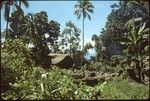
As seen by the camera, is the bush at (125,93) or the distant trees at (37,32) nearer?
the bush at (125,93)

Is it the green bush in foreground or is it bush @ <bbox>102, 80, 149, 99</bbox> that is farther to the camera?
bush @ <bbox>102, 80, 149, 99</bbox>

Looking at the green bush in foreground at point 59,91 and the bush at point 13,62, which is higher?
the bush at point 13,62

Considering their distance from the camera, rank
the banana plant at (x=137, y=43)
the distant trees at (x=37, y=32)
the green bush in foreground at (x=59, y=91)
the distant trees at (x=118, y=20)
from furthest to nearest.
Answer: the distant trees at (x=118, y=20) < the distant trees at (x=37, y=32) < the banana plant at (x=137, y=43) < the green bush in foreground at (x=59, y=91)

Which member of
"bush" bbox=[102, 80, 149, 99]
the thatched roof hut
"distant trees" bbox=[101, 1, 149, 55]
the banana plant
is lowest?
"bush" bbox=[102, 80, 149, 99]

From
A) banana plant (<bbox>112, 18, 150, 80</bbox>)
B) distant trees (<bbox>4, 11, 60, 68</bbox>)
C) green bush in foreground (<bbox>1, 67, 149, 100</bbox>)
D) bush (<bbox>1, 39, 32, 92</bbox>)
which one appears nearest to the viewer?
green bush in foreground (<bbox>1, 67, 149, 100</bbox>)

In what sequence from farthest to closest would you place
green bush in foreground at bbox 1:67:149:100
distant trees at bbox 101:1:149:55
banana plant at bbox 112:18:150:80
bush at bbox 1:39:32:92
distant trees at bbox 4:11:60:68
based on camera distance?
1. distant trees at bbox 101:1:149:55
2. distant trees at bbox 4:11:60:68
3. banana plant at bbox 112:18:150:80
4. bush at bbox 1:39:32:92
5. green bush in foreground at bbox 1:67:149:100

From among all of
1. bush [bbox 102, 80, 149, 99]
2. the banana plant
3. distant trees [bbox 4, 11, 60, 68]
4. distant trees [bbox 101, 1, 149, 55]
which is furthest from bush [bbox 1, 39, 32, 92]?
distant trees [bbox 101, 1, 149, 55]

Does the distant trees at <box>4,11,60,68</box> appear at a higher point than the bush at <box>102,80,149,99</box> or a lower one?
higher

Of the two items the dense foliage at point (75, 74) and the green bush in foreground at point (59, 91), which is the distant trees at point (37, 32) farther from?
the green bush in foreground at point (59, 91)

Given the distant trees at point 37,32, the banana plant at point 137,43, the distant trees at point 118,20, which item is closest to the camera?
the banana plant at point 137,43

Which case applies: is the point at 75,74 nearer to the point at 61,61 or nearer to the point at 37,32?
the point at 61,61

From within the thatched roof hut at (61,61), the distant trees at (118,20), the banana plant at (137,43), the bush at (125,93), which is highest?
the distant trees at (118,20)

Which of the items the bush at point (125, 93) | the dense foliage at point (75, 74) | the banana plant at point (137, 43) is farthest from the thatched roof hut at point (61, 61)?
the bush at point (125, 93)

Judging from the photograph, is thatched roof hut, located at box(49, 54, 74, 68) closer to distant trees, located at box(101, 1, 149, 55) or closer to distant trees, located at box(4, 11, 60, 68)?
distant trees, located at box(4, 11, 60, 68)
